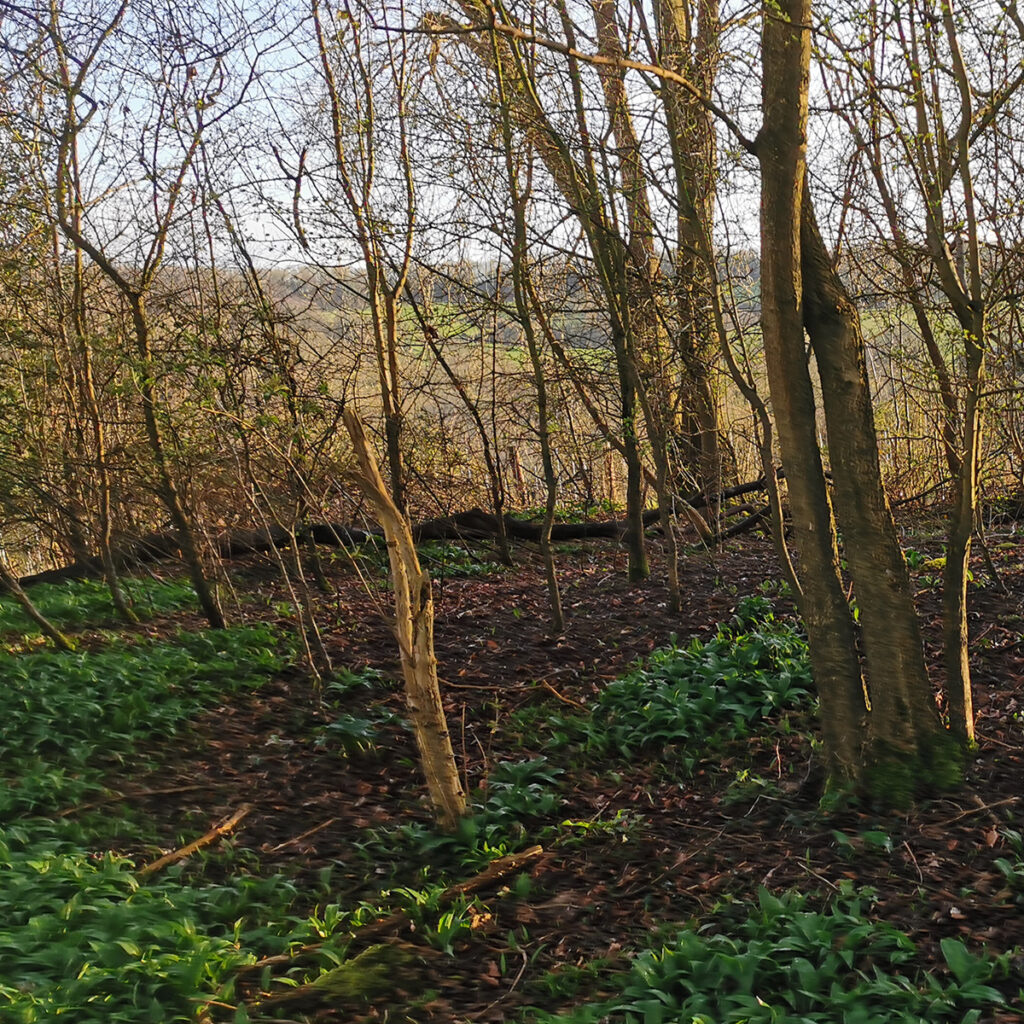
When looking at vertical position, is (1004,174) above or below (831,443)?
above

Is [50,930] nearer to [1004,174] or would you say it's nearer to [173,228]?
[173,228]

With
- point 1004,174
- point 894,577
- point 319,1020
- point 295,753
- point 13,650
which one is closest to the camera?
point 319,1020

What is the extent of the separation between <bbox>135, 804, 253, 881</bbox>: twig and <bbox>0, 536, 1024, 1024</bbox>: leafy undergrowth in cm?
6

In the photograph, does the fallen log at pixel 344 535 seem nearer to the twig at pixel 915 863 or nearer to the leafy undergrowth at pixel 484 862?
the leafy undergrowth at pixel 484 862

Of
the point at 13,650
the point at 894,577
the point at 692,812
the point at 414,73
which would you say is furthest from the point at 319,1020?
the point at 414,73

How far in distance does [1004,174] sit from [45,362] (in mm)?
7612

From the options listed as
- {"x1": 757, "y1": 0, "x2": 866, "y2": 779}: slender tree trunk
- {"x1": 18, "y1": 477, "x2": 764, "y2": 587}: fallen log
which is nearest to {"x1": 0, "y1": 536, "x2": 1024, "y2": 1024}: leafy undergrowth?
{"x1": 757, "y1": 0, "x2": 866, "y2": 779}: slender tree trunk

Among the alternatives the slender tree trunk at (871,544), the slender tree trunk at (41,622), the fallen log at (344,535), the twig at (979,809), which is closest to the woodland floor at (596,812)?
the twig at (979,809)

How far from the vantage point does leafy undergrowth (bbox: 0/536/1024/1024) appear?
3.38 m

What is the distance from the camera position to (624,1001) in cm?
344

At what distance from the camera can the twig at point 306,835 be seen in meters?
4.77

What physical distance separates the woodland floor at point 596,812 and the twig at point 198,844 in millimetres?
67

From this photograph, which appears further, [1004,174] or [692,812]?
[1004,174]

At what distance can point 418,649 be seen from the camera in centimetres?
473
